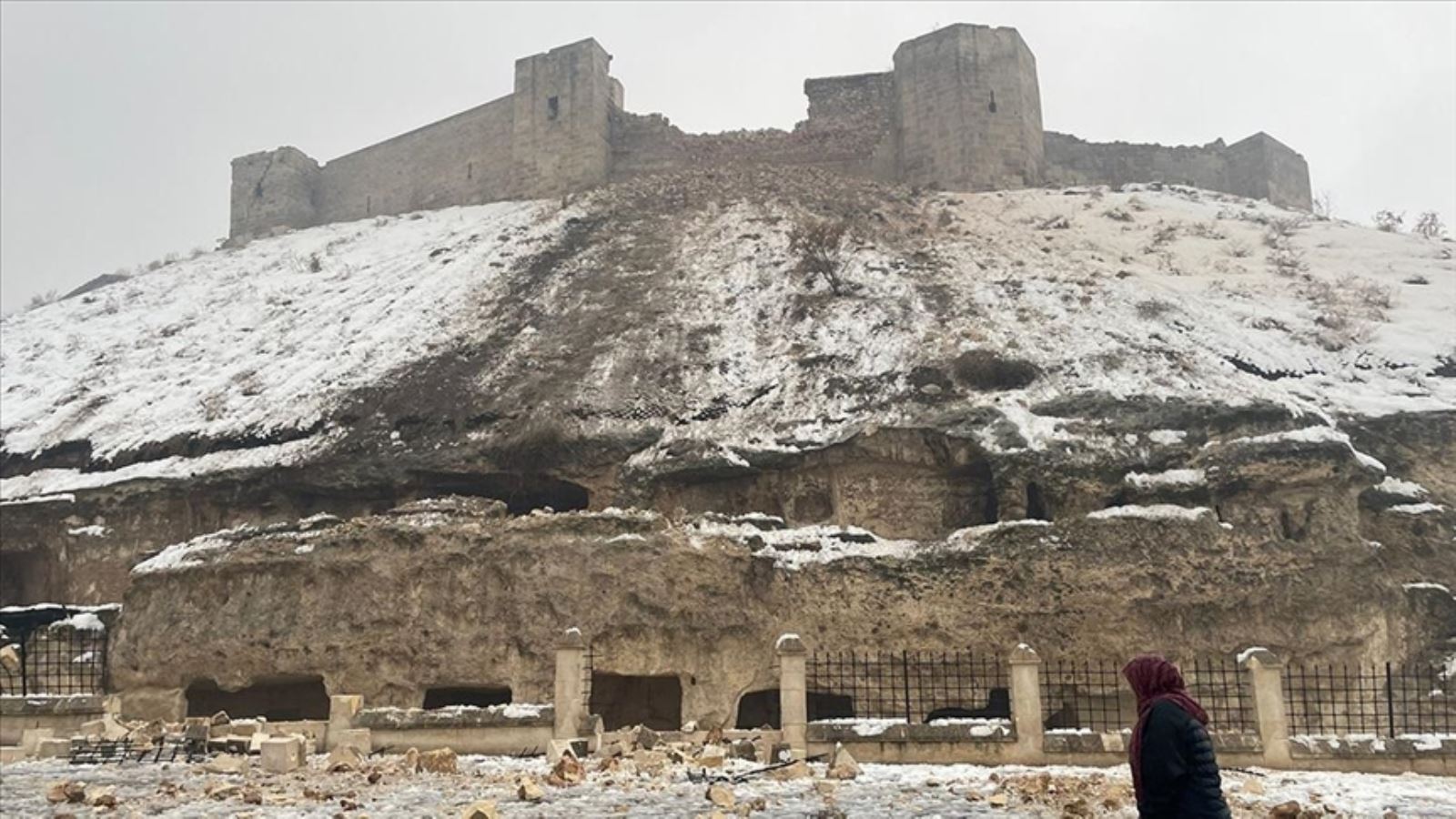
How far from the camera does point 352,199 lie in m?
46.8

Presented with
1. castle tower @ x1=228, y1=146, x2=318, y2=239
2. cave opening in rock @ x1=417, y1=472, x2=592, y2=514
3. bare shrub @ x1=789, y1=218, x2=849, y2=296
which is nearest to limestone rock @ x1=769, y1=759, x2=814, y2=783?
cave opening in rock @ x1=417, y1=472, x2=592, y2=514

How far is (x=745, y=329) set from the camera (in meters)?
27.3

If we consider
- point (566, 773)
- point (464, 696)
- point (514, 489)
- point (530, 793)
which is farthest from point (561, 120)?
point (530, 793)

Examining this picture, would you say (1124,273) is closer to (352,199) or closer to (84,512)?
(84,512)

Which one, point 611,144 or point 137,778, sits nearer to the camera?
point 137,778

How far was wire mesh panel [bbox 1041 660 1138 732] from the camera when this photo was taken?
736 inches

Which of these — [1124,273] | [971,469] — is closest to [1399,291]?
[1124,273]

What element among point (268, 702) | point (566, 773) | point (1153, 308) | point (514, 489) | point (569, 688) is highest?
point (1153, 308)

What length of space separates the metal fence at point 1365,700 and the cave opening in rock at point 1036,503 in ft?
15.0

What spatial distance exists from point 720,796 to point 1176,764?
620 centimetres

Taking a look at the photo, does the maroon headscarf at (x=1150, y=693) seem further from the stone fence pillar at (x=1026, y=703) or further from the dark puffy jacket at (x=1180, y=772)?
the stone fence pillar at (x=1026, y=703)

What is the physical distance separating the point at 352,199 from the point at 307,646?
99.1 ft

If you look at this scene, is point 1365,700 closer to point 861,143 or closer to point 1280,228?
point 1280,228

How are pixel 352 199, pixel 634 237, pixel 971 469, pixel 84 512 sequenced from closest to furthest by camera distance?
pixel 971 469
pixel 84 512
pixel 634 237
pixel 352 199
